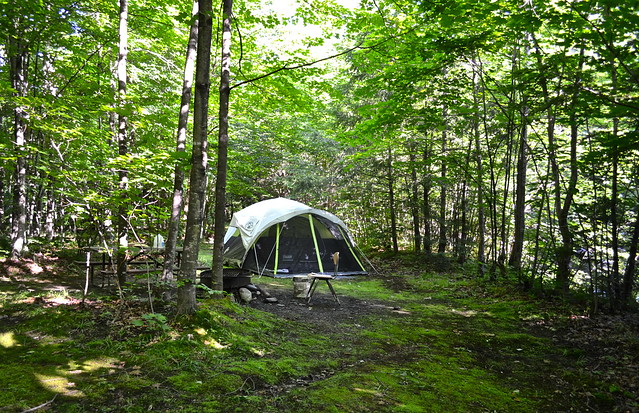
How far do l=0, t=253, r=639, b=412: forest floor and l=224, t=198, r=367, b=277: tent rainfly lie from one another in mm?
4021

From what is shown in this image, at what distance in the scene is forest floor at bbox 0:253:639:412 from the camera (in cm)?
270

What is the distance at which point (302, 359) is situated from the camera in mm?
3836

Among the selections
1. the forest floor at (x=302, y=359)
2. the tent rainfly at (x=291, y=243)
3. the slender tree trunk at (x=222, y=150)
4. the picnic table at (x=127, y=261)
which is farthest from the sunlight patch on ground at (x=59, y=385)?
the tent rainfly at (x=291, y=243)

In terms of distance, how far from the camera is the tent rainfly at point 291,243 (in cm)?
1033

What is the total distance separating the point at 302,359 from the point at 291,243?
22.3 ft

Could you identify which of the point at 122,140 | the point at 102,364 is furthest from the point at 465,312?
the point at 122,140

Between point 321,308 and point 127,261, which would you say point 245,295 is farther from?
point 127,261

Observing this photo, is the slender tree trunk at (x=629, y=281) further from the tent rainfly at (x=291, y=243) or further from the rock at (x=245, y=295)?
the tent rainfly at (x=291, y=243)

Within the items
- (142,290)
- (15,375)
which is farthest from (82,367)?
(142,290)

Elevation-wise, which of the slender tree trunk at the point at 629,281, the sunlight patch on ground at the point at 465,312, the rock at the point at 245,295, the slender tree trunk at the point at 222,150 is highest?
the slender tree trunk at the point at 222,150

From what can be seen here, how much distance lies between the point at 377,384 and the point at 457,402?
2.26 feet

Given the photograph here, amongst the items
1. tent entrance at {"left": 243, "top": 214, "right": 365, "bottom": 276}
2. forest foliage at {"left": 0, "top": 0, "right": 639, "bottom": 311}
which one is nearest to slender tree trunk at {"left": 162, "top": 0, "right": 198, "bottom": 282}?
forest foliage at {"left": 0, "top": 0, "right": 639, "bottom": 311}

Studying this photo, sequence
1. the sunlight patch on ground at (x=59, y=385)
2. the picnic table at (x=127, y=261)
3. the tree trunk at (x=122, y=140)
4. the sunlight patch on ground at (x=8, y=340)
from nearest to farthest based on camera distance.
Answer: the sunlight patch on ground at (x=59, y=385), the sunlight patch on ground at (x=8, y=340), the picnic table at (x=127, y=261), the tree trunk at (x=122, y=140)

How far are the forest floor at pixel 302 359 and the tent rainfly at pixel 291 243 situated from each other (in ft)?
13.2
